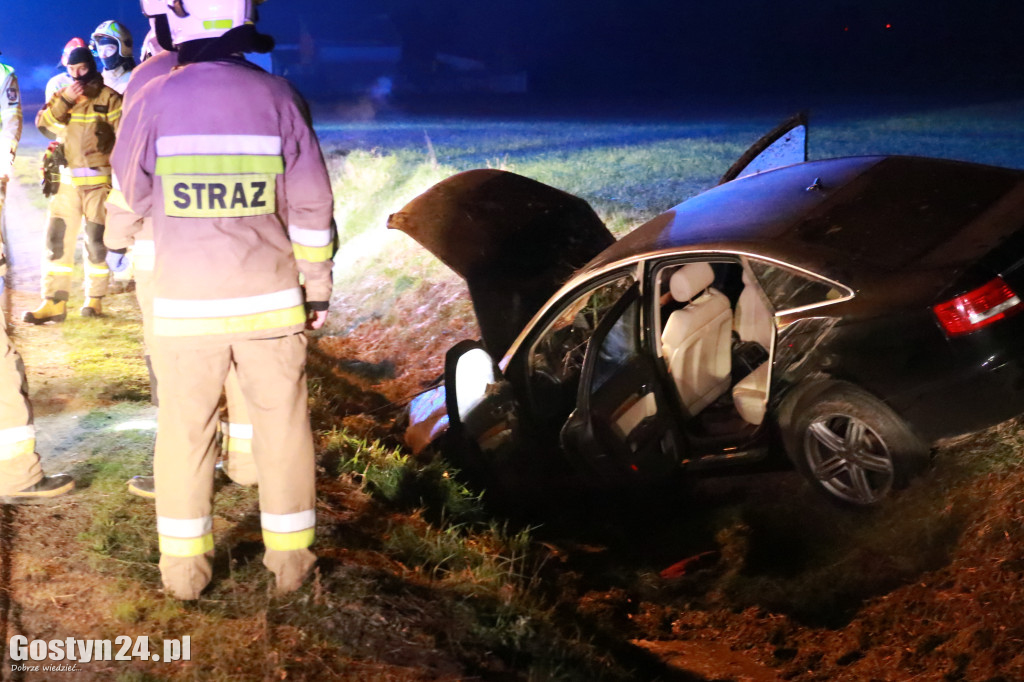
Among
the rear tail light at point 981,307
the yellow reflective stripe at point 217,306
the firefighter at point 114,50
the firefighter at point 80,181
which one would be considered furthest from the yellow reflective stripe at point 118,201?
the firefighter at point 80,181

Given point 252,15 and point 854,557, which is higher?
point 252,15

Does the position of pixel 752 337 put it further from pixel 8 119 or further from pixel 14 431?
pixel 8 119

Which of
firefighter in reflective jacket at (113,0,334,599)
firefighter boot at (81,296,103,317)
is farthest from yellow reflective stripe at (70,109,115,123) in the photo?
firefighter in reflective jacket at (113,0,334,599)

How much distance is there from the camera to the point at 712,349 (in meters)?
3.81

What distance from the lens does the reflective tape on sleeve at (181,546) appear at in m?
3.01

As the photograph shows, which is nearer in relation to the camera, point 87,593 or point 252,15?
point 252,15

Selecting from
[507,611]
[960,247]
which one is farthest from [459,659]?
[960,247]

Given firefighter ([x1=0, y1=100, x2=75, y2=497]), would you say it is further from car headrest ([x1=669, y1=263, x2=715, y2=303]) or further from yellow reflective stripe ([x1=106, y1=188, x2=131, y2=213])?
car headrest ([x1=669, y1=263, x2=715, y2=303])

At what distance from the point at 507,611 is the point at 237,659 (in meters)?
0.98

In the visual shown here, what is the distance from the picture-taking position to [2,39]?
4988 millimetres

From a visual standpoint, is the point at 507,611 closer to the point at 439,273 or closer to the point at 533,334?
the point at 533,334

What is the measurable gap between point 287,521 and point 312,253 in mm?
954

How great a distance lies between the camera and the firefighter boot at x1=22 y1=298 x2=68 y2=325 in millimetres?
6402

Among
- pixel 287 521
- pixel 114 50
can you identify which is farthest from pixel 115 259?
pixel 114 50
